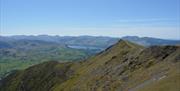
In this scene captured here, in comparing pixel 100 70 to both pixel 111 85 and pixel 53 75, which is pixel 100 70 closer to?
pixel 111 85

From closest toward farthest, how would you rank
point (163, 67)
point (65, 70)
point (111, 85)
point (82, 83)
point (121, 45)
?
point (163, 67)
point (111, 85)
point (82, 83)
point (121, 45)
point (65, 70)

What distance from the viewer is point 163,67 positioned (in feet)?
276

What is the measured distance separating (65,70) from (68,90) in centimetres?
4939

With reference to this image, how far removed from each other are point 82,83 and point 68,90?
361 inches

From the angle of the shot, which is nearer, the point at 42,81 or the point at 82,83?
the point at 82,83

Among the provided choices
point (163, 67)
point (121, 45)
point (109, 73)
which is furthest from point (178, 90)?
point (121, 45)

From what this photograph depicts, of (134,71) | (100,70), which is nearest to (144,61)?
(134,71)

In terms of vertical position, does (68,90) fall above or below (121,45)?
below

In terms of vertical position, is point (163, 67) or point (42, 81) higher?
point (163, 67)

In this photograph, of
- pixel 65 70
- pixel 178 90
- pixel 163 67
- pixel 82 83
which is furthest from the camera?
pixel 65 70

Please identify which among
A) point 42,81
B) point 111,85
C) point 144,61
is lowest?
point 42,81

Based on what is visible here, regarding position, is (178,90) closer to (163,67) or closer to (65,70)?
(163,67)

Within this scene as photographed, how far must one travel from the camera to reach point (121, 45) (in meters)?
165

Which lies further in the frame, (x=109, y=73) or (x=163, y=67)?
(x=109, y=73)
